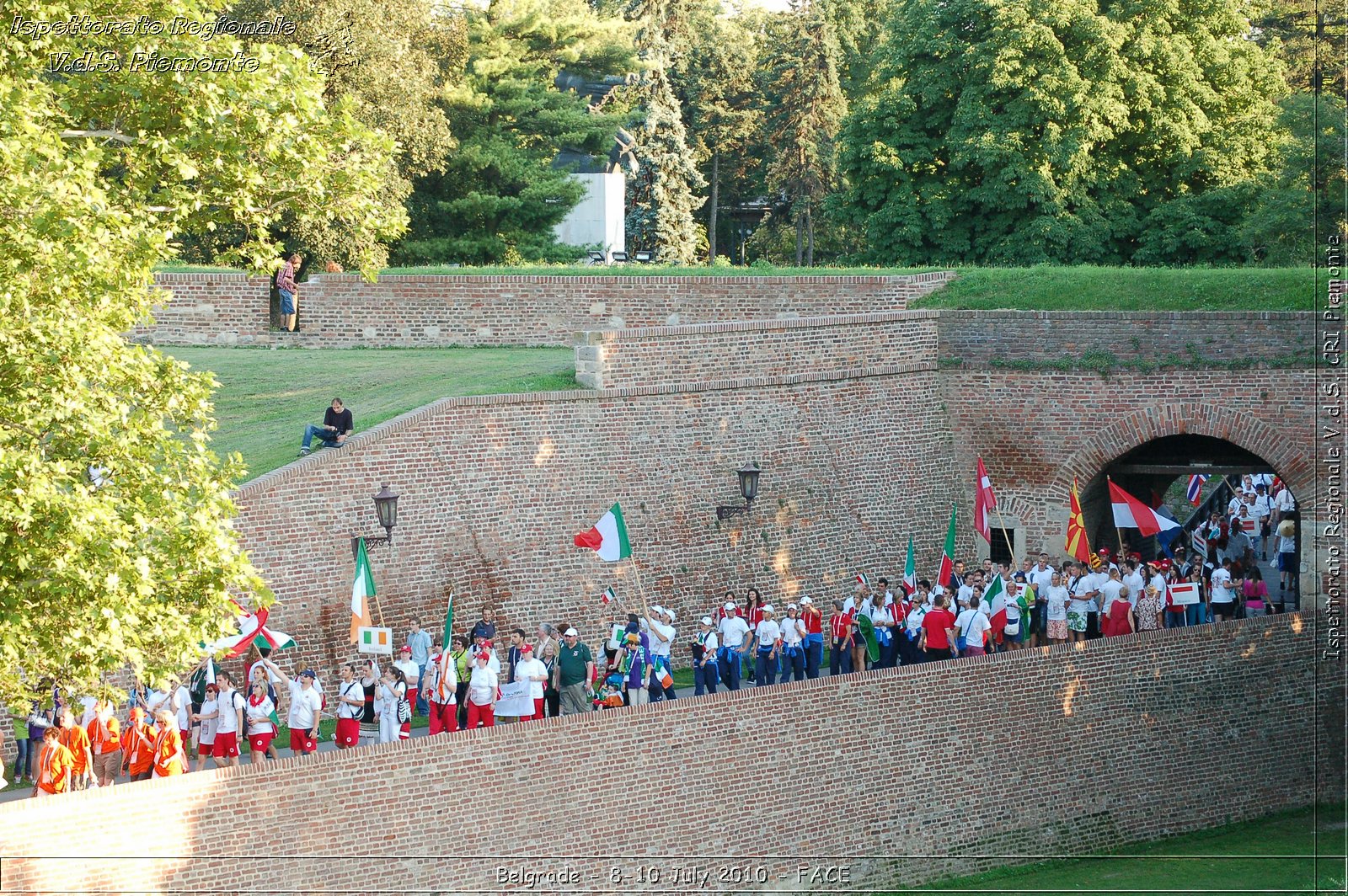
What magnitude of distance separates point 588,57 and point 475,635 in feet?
108

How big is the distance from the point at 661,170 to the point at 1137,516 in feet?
95.4

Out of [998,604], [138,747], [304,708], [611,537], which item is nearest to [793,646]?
[611,537]

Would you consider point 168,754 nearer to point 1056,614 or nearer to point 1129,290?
point 1056,614

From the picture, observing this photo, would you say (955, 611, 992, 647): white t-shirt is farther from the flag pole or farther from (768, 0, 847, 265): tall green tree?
(768, 0, 847, 265): tall green tree

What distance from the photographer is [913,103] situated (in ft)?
111

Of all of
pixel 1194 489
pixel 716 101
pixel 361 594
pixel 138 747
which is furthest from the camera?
pixel 716 101

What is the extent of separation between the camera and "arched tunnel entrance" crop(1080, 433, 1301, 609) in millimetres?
23438

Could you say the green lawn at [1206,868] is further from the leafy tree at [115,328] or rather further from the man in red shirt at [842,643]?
the leafy tree at [115,328]

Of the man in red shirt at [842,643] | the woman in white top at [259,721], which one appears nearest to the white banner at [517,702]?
the woman in white top at [259,721]

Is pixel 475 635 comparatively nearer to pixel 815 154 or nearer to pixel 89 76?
pixel 89 76

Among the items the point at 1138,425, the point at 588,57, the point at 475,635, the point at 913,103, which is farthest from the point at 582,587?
the point at 588,57

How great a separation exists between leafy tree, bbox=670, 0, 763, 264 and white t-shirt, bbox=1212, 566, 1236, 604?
33.1 m

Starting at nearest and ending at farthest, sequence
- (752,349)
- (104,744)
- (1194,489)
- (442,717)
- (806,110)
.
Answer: (104,744) < (442,717) < (752,349) < (1194,489) < (806,110)

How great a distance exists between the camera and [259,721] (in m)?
15.7
